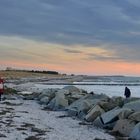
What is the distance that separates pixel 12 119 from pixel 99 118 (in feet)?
13.3

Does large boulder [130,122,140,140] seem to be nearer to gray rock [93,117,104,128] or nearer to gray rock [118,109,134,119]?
gray rock [118,109,134,119]

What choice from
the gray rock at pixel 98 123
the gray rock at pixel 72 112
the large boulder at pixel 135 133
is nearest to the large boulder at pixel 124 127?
the large boulder at pixel 135 133

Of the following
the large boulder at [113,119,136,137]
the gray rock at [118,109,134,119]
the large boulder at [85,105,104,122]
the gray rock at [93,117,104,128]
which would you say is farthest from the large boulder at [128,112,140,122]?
the large boulder at [85,105,104,122]

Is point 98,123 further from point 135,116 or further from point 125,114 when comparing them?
point 135,116

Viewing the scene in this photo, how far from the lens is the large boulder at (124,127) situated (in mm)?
15533

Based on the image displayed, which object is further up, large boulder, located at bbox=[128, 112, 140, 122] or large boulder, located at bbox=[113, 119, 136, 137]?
large boulder, located at bbox=[128, 112, 140, 122]

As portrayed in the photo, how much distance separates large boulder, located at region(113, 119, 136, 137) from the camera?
51.0ft

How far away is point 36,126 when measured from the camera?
17.1m

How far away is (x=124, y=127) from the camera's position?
15812 mm

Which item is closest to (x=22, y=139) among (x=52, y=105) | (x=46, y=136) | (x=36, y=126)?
(x=46, y=136)

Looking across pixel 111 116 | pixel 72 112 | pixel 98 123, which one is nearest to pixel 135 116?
pixel 111 116

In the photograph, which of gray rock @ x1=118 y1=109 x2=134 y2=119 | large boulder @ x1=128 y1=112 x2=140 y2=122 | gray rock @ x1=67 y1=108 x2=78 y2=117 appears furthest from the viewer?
gray rock @ x1=67 y1=108 x2=78 y2=117

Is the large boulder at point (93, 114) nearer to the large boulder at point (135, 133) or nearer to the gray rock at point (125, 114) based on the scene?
the gray rock at point (125, 114)

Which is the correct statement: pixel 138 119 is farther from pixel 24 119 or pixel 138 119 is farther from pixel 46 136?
pixel 24 119
